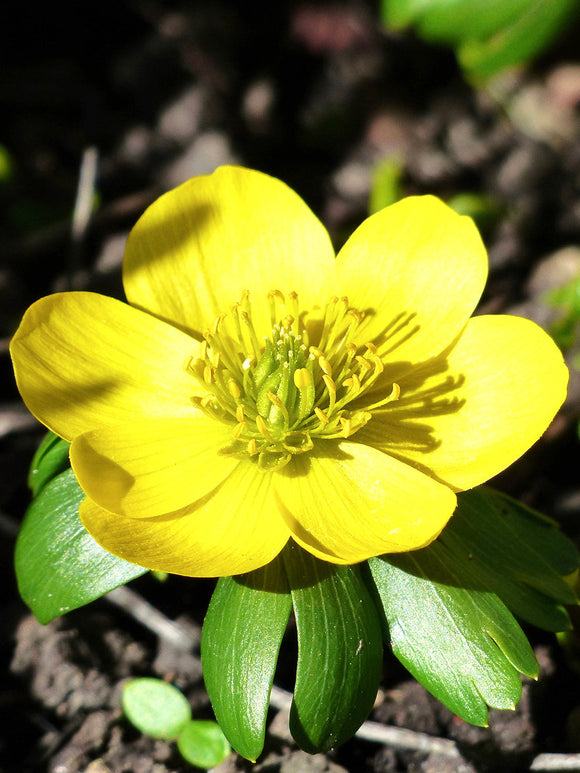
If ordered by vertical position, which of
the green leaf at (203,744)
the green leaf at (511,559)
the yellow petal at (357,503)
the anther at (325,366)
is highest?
the anther at (325,366)

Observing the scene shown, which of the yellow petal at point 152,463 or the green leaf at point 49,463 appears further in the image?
the green leaf at point 49,463

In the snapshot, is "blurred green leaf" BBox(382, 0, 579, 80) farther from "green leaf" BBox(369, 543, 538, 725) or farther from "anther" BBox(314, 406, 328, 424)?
"green leaf" BBox(369, 543, 538, 725)

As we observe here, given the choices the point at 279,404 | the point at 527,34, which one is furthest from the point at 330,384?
the point at 527,34

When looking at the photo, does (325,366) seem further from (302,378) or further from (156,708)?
(156,708)

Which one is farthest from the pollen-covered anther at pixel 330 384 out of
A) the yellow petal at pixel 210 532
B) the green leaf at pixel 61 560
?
the green leaf at pixel 61 560

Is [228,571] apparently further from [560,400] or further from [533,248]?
[533,248]

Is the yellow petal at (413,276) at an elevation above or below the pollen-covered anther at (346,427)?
above

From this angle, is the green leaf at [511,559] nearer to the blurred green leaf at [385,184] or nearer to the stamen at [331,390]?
the stamen at [331,390]
